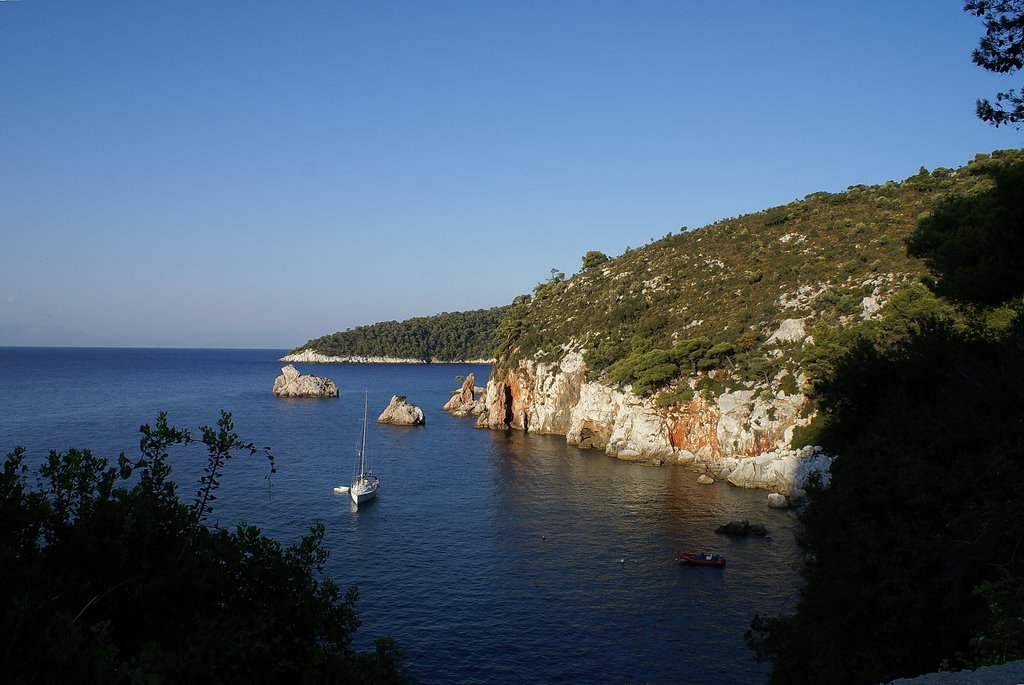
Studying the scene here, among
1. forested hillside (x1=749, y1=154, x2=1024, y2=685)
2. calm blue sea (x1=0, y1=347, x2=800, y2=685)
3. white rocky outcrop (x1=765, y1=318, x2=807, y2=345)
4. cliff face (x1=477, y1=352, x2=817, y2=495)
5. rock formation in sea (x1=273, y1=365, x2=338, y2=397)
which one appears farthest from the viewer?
rock formation in sea (x1=273, y1=365, x2=338, y2=397)

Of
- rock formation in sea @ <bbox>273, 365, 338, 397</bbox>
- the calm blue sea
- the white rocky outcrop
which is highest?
the white rocky outcrop

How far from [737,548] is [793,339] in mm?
29575

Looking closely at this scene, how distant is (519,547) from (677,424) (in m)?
30.4

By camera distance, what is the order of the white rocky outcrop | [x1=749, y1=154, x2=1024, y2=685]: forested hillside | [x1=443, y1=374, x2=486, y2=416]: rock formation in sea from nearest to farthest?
1. [x1=749, y1=154, x2=1024, y2=685]: forested hillside
2. the white rocky outcrop
3. [x1=443, y1=374, x2=486, y2=416]: rock formation in sea

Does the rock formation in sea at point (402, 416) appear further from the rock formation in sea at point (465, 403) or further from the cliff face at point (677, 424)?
the cliff face at point (677, 424)

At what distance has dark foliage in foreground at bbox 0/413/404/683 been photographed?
813cm

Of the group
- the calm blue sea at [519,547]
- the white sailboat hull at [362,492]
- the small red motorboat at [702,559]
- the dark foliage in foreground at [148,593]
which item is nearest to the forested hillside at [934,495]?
the calm blue sea at [519,547]

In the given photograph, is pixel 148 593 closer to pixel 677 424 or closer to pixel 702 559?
pixel 702 559

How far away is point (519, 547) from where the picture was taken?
1676 inches

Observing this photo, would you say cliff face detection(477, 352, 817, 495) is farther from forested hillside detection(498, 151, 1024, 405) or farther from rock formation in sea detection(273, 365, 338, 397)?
rock formation in sea detection(273, 365, 338, 397)

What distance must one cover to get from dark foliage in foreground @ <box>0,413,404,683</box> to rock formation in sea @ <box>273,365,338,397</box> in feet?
428

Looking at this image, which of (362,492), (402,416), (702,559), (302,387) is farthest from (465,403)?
(702,559)

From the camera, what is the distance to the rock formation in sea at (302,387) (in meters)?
137

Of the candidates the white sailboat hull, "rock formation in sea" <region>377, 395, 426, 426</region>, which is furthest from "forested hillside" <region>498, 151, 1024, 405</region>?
the white sailboat hull
